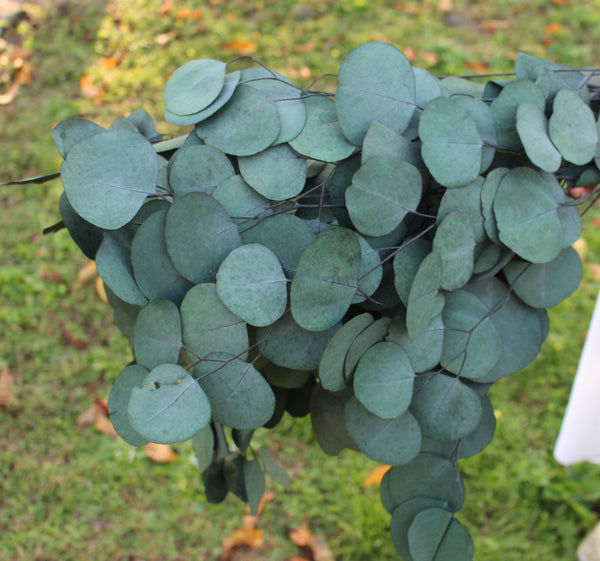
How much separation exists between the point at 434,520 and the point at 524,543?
0.89 metres

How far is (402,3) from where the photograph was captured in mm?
2688

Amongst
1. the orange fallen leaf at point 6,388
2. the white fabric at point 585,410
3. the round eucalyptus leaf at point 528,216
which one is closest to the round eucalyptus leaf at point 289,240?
the round eucalyptus leaf at point 528,216

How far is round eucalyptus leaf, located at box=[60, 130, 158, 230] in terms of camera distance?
1.86 feet

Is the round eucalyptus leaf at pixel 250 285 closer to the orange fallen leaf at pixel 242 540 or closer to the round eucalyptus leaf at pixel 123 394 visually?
the round eucalyptus leaf at pixel 123 394

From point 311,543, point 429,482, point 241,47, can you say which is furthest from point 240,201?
point 241,47

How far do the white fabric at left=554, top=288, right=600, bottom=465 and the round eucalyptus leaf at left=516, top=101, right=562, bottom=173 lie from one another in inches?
20.6

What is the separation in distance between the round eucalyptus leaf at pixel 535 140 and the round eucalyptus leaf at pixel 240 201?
0.28 m

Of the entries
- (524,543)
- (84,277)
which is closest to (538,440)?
(524,543)

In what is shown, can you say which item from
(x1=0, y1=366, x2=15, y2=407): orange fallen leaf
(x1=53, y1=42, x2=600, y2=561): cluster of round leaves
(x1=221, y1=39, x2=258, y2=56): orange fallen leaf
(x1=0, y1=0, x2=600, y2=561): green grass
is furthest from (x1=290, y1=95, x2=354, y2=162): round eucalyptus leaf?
(x1=221, y1=39, x2=258, y2=56): orange fallen leaf

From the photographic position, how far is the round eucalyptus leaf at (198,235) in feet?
1.84

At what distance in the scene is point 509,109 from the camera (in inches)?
24.9

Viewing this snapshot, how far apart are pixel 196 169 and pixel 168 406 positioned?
255 millimetres

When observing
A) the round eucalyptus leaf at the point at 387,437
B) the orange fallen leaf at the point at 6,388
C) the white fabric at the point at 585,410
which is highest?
the round eucalyptus leaf at the point at 387,437

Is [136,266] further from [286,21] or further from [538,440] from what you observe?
[286,21]
